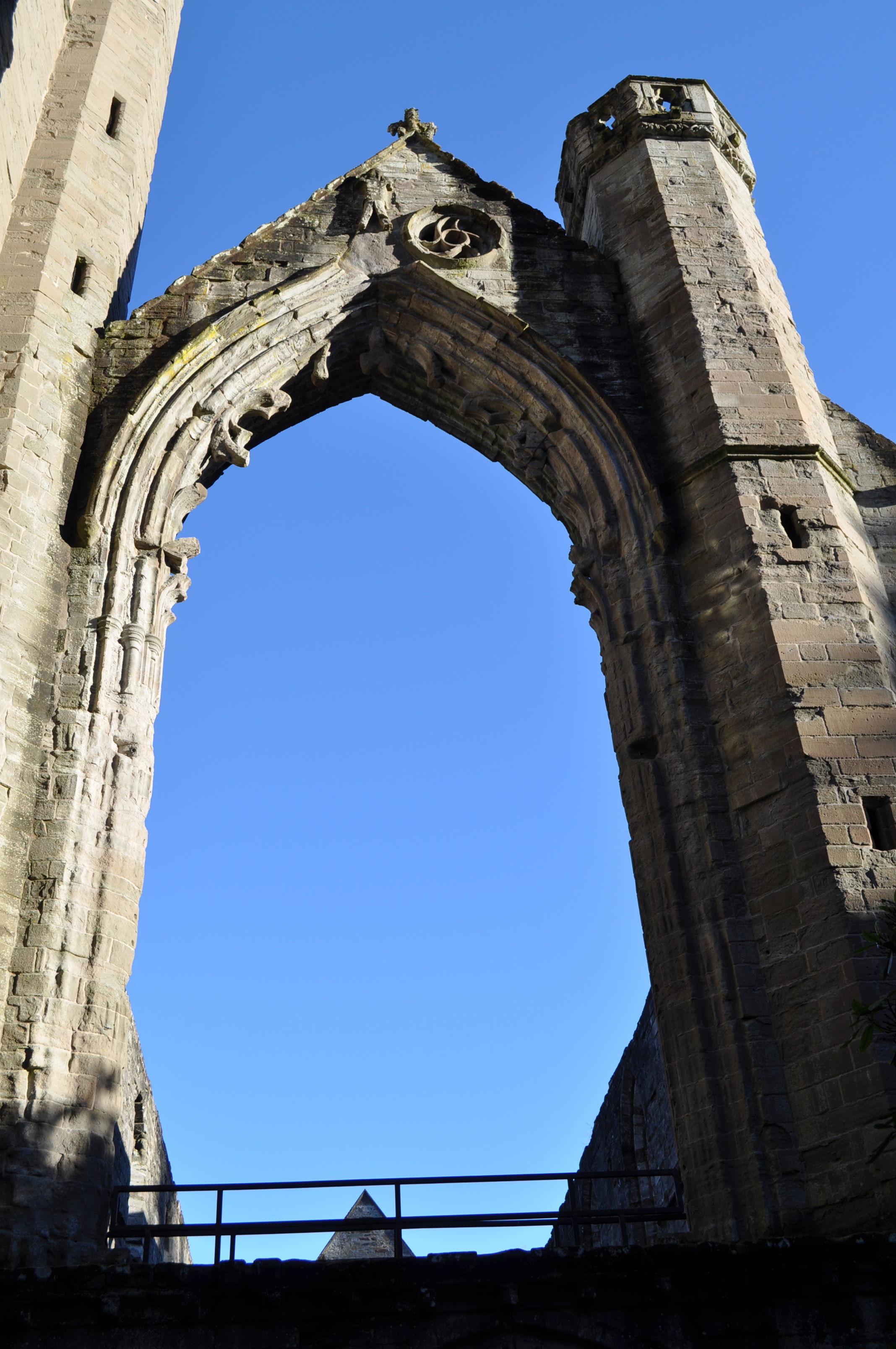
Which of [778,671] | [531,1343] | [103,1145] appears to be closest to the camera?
[531,1343]

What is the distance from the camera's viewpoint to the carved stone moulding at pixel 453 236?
1179 cm

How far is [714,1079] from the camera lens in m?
7.55

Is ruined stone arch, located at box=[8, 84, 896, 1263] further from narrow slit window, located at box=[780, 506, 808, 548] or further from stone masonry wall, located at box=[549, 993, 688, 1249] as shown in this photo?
stone masonry wall, located at box=[549, 993, 688, 1249]

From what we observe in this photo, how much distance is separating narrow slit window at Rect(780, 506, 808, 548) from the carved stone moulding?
Answer: 385 cm

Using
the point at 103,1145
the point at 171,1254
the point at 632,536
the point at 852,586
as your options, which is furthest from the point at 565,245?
the point at 171,1254

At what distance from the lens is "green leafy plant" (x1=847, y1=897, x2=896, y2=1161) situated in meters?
6.11

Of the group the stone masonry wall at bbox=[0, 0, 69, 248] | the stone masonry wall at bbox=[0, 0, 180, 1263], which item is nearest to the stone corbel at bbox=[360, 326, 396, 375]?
the stone masonry wall at bbox=[0, 0, 180, 1263]

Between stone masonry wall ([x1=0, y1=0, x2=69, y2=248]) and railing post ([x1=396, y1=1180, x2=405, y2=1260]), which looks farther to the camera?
stone masonry wall ([x1=0, y1=0, x2=69, y2=248])

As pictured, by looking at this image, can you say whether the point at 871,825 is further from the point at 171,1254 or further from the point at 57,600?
the point at 171,1254

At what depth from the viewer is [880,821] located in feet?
26.1

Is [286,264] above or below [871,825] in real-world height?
above

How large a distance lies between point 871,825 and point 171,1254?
26.0 ft

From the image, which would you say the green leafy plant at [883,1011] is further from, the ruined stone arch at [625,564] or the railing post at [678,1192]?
the railing post at [678,1192]

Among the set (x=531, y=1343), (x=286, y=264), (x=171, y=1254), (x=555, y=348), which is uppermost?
(x=286, y=264)
